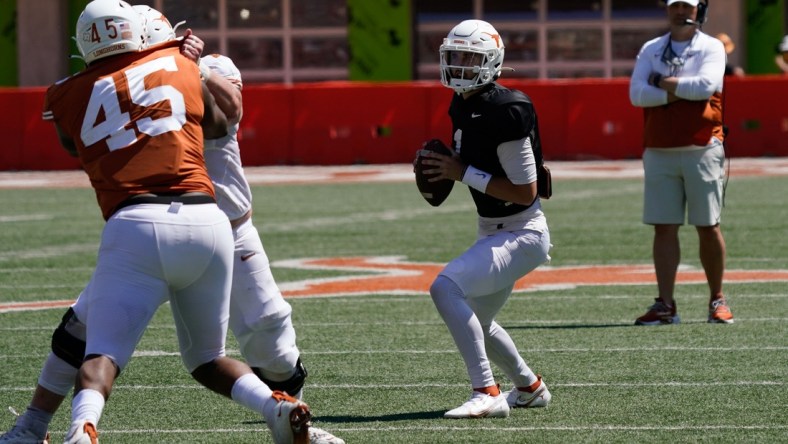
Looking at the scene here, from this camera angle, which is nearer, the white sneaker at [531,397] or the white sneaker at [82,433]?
the white sneaker at [82,433]

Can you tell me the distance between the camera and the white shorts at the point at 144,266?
4859 millimetres

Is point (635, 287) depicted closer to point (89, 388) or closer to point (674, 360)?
point (674, 360)

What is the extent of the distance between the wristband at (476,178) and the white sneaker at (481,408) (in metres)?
0.86

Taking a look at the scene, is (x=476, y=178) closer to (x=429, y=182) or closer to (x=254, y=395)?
(x=429, y=182)

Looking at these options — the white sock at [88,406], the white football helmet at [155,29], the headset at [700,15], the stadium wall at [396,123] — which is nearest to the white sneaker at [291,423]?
the white sock at [88,406]

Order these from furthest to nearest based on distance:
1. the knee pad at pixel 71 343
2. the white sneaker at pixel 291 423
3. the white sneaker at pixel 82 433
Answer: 1. the knee pad at pixel 71 343
2. the white sneaker at pixel 291 423
3. the white sneaker at pixel 82 433

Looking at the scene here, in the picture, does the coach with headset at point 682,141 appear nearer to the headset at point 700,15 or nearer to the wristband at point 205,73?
the headset at point 700,15

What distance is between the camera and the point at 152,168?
4.95 metres

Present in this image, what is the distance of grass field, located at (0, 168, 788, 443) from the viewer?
6066 mm

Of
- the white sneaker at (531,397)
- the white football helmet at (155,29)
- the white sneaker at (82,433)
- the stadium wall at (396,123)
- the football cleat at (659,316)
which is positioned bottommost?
the stadium wall at (396,123)

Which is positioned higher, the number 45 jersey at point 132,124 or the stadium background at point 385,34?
the number 45 jersey at point 132,124

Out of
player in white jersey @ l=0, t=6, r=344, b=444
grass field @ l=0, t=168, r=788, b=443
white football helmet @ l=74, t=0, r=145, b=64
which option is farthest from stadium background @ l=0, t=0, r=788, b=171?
white football helmet @ l=74, t=0, r=145, b=64

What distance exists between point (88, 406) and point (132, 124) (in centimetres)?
93

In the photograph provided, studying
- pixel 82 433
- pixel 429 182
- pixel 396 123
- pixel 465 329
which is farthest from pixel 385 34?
pixel 82 433
